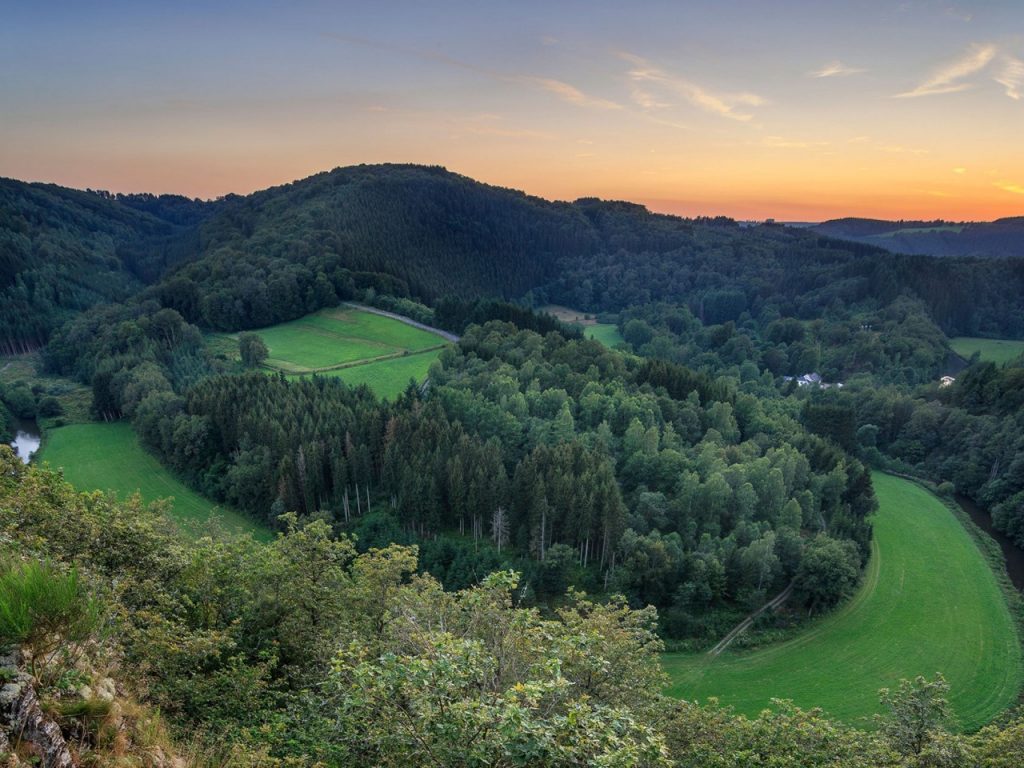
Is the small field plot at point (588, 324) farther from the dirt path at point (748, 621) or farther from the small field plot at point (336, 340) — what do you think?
the dirt path at point (748, 621)

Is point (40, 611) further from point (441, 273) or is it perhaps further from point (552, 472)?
point (441, 273)

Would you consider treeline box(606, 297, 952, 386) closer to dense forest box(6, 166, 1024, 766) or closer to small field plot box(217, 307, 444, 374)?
dense forest box(6, 166, 1024, 766)

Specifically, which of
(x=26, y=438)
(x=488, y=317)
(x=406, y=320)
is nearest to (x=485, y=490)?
(x=488, y=317)

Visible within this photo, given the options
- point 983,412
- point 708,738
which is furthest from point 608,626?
point 983,412

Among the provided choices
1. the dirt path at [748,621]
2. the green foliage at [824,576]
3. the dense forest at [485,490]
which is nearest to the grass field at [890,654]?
the dirt path at [748,621]

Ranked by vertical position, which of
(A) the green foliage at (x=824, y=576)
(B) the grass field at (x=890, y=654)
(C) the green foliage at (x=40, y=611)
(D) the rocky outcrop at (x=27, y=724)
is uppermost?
(C) the green foliage at (x=40, y=611)

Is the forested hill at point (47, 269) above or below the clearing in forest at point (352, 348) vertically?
above

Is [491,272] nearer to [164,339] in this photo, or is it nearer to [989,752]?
[164,339]
